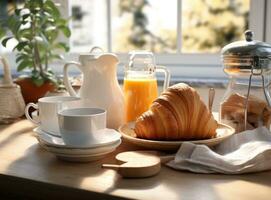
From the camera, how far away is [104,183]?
2.14 ft

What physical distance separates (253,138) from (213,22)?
112 centimetres

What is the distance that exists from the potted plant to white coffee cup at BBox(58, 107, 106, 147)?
54 cm

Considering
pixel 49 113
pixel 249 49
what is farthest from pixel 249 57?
Result: pixel 49 113

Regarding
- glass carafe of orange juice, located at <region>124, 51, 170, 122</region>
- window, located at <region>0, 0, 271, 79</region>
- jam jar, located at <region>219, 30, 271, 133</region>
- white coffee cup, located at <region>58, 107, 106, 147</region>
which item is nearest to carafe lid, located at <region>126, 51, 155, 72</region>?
glass carafe of orange juice, located at <region>124, 51, 170, 122</region>

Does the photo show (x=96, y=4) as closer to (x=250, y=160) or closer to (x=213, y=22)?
(x=213, y=22)

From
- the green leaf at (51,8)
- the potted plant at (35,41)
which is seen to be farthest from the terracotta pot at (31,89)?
the green leaf at (51,8)

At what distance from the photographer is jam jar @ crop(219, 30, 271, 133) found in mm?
884

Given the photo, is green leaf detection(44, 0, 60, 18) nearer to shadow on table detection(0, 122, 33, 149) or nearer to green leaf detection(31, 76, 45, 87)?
green leaf detection(31, 76, 45, 87)

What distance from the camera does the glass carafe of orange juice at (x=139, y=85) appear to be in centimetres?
101

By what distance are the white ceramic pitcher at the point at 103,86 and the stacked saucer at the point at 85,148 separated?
6.3 inches

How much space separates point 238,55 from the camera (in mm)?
895

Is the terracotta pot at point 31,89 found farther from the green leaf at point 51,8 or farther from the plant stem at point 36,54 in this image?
the green leaf at point 51,8

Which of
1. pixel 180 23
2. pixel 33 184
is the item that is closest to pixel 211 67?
pixel 180 23

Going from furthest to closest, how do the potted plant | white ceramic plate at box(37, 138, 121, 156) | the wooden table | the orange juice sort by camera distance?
1. the potted plant
2. the orange juice
3. white ceramic plate at box(37, 138, 121, 156)
4. the wooden table
